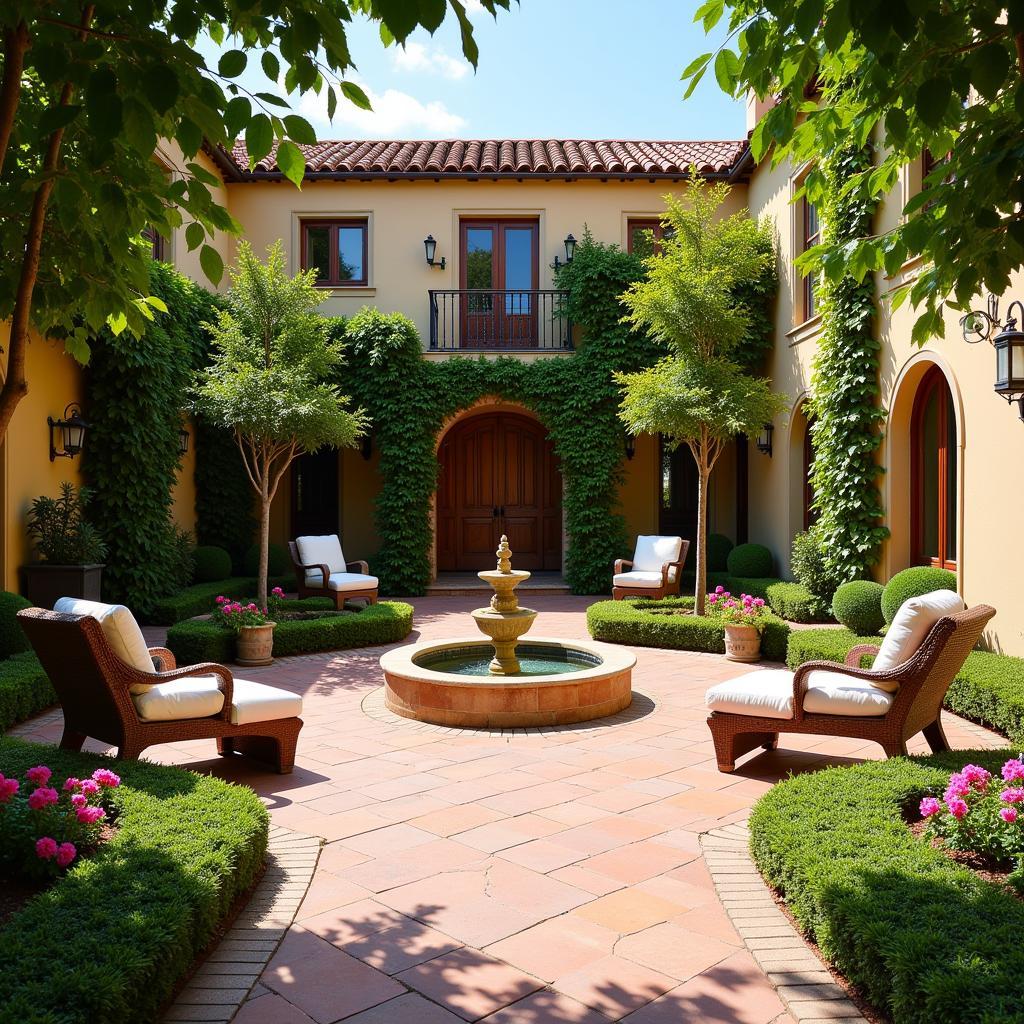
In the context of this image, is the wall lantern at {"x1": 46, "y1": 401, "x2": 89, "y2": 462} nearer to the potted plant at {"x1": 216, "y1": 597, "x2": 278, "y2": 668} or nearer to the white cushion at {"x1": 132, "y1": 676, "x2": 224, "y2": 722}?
the potted plant at {"x1": 216, "y1": 597, "x2": 278, "y2": 668}

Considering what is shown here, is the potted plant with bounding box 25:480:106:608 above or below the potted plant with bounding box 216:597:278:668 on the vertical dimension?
above

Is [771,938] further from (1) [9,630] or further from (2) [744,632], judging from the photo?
(1) [9,630]

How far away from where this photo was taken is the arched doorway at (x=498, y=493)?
16.4 meters

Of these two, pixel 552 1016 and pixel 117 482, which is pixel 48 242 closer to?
pixel 552 1016

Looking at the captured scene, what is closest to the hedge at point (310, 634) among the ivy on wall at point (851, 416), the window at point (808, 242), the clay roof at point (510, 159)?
the ivy on wall at point (851, 416)

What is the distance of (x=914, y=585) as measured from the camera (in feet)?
26.1

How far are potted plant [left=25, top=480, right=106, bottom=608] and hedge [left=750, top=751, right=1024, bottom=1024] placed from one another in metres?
7.58

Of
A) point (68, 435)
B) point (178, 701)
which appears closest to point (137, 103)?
point (178, 701)

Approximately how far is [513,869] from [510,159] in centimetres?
1408

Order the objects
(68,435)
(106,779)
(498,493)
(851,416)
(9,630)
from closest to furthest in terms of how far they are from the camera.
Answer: (106,779)
(9,630)
(68,435)
(851,416)
(498,493)

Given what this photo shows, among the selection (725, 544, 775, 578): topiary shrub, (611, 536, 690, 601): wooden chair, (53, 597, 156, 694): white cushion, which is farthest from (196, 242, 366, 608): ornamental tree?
(725, 544, 775, 578): topiary shrub

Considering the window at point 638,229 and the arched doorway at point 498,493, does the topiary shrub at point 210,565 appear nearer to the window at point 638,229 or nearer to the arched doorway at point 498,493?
the arched doorway at point 498,493

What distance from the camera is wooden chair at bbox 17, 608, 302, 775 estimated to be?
4.57 metres

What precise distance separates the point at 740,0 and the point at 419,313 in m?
12.5
